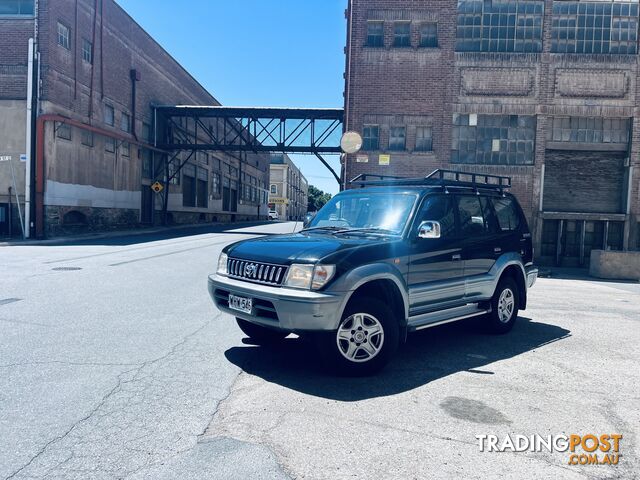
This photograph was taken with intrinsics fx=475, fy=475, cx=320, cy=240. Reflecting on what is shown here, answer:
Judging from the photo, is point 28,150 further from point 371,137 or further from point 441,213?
point 441,213

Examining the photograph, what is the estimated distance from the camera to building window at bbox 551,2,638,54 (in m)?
17.5

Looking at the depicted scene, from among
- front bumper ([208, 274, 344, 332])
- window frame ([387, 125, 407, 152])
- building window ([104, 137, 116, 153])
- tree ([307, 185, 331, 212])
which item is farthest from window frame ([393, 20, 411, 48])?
tree ([307, 185, 331, 212])

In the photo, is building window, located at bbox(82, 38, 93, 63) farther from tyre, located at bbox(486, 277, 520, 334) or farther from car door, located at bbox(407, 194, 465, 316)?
tyre, located at bbox(486, 277, 520, 334)

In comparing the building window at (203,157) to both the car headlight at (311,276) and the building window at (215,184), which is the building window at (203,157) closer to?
the building window at (215,184)

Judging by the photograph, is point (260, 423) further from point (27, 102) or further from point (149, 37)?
point (149, 37)

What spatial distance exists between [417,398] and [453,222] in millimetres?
2408

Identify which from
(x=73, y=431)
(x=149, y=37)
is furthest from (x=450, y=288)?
(x=149, y=37)

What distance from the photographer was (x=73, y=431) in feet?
10.5

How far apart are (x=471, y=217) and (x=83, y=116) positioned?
78.1 ft

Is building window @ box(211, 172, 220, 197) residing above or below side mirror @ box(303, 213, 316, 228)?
above

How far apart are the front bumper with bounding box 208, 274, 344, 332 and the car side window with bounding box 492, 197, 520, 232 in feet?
11.0

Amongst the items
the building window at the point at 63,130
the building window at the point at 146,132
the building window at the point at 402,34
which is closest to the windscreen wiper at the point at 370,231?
the building window at the point at 402,34

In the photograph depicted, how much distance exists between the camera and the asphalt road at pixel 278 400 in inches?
114

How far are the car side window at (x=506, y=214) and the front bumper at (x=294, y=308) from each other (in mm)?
3361
